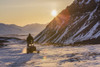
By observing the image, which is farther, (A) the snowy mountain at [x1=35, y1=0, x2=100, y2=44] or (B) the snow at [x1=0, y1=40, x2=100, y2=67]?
(A) the snowy mountain at [x1=35, y1=0, x2=100, y2=44]

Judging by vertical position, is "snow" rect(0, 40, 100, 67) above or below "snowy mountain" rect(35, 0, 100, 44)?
below

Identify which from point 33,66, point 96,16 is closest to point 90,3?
point 96,16

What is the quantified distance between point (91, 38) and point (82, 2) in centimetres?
6435

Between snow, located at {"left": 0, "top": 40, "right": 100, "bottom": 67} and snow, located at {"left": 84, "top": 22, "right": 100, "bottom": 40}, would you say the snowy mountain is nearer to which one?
snow, located at {"left": 84, "top": 22, "right": 100, "bottom": 40}

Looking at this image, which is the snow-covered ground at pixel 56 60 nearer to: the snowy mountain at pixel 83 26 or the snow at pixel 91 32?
the snowy mountain at pixel 83 26

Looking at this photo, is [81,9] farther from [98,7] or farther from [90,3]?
[98,7]

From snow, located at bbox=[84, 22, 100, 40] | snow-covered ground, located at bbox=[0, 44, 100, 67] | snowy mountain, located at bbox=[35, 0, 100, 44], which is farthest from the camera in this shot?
snowy mountain, located at bbox=[35, 0, 100, 44]

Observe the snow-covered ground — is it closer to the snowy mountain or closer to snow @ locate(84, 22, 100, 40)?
the snowy mountain

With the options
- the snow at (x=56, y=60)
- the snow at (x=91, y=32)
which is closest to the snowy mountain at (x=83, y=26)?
the snow at (x=91, y=32)

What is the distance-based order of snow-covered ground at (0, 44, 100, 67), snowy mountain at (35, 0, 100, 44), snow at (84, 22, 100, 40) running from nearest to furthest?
1. snow-covered ground at (0, 44, 100, 67)
2. snow at (84, 22, 100, 40)
3. snowy mountain at (35, 0, 100, 44)

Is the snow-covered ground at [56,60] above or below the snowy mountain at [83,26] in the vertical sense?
below

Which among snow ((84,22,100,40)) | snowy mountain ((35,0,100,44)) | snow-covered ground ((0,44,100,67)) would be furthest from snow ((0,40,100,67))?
snow ((84,22,100,40))

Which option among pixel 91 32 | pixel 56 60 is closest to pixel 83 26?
pixel 91 32

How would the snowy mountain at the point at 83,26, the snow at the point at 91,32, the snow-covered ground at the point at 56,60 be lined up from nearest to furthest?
the snow-covered ground at the point at 56,60
the snow at the point at 91,32
the snowy mountain at the point at 83,26
